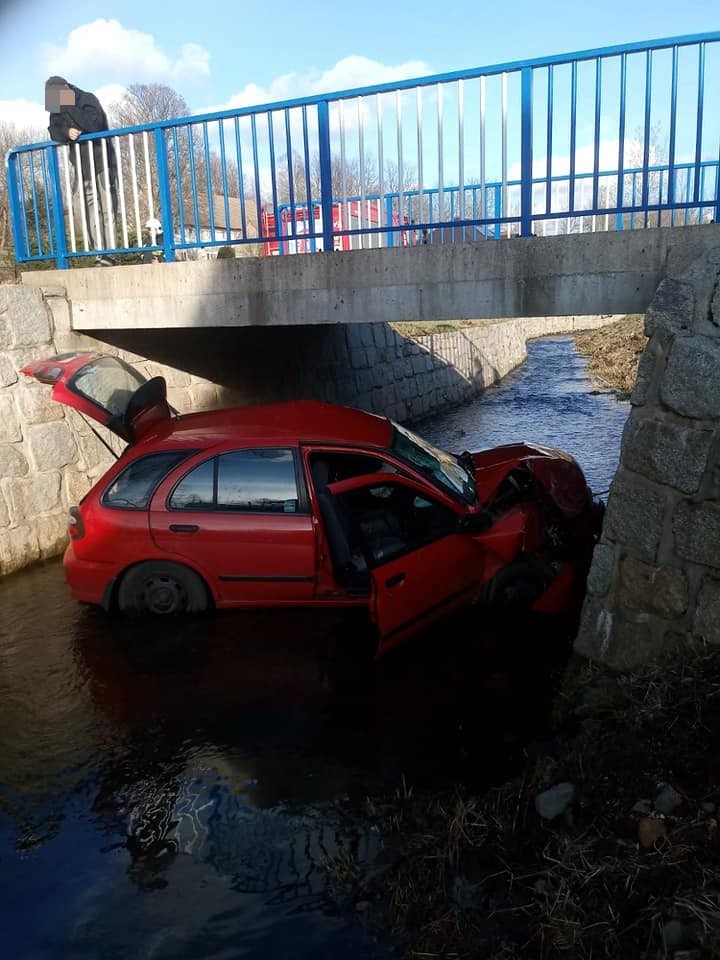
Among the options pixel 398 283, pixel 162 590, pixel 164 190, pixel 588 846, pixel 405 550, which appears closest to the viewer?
pixel 588 846

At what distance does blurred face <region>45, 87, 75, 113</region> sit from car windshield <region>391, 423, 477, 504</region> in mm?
5591

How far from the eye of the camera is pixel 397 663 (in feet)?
18.7

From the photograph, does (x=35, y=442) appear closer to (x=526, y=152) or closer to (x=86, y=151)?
(x=86, y=151)

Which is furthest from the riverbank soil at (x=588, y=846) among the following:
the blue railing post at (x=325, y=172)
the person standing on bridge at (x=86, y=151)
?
the person standing on bridge at (x=86, y=151)

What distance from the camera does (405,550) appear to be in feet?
17.8

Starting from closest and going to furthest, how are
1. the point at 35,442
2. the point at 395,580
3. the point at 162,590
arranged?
the point at 395,580 < the point at 162,590 < the point at 35,442

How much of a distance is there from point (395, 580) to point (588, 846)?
2.30 meters

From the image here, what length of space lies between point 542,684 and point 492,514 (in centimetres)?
138

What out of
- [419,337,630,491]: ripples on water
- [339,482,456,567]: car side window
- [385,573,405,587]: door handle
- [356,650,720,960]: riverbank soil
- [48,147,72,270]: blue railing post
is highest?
[48,147,72,270]: blue railing post

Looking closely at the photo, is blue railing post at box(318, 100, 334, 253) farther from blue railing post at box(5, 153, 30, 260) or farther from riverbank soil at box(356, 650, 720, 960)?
riverbank soil at box(356, 650, 720, 960)

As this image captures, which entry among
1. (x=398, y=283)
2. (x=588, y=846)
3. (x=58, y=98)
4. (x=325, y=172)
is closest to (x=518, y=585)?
(x=588, y=846)

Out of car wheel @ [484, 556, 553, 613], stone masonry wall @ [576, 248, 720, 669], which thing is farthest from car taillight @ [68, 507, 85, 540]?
stone masonry wall @ [576, 248, 720, 669]

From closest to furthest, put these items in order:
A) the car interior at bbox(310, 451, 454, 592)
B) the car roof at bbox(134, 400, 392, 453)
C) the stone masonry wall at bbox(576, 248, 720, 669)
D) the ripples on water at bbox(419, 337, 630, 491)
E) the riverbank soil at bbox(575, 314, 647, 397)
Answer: the stone masonry wall at bbox(576, 248, 720, 669) → the car interior at bbox(310, 451, 454, 592) → the car roof at bbox(134, 400, 392, 453) → the ripples on water at bbox(419, 337, 630, 491) → the riverbank soil at bbox(575, 314, 647, 397)

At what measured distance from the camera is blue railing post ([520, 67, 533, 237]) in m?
6.54
